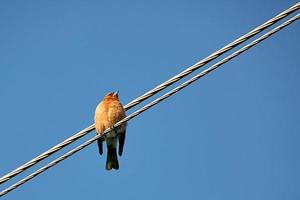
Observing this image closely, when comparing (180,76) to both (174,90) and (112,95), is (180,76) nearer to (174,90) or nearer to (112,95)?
(174,90)

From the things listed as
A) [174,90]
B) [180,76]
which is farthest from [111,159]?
[180,76]

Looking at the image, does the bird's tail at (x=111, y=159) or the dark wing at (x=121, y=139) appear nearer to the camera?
the dark wing at (x=121, y=139)

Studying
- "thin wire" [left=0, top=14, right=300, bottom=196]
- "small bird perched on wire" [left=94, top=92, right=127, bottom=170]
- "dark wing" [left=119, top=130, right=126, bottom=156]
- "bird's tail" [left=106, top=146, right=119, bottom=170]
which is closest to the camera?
"thin wire" [left=0, top=14, right=300, bottom=196]

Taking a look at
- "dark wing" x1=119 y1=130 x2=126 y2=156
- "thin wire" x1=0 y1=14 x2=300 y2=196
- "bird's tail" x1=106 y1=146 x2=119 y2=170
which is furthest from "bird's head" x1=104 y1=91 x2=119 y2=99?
"thin wire" x1=0 y1=14 x2=300 y2=196

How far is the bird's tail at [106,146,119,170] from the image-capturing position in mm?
11414

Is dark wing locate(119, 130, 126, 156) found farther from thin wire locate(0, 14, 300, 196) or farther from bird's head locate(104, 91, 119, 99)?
thin wire locate(0, 14, 300, 196)

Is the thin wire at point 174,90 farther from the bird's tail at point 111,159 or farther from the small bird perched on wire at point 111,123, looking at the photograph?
the bird's tail at point 111,159

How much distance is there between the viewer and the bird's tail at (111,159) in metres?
11.4

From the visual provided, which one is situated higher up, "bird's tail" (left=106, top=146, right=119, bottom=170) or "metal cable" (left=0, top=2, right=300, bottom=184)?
"bird's tail" (left=106, top=146, right=119, bottom=170)

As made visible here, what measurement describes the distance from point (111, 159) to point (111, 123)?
122 cm

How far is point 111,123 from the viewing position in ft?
34.3

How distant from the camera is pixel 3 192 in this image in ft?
18.1

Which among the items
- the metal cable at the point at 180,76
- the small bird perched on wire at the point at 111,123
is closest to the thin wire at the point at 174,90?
the metal cable at the point at 180,76

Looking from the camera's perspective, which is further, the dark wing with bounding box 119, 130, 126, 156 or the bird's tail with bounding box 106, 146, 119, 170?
the bird's tail with bounding box 106, 146, 119, 170
